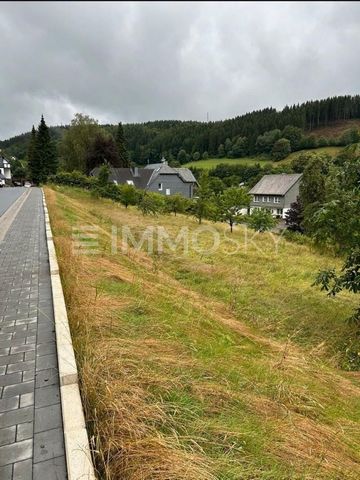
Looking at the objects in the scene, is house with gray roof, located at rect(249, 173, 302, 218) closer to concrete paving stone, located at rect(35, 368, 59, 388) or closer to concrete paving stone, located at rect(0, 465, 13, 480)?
concrete paving stone, located at rect(35, 368, 59, 388)

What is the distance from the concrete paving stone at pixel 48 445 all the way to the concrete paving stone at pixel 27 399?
0.42 meters

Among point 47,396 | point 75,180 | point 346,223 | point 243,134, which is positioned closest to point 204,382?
point 47,396

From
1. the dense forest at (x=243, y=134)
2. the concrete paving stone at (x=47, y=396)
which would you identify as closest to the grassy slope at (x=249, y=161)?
the dense forest at (x=243, y=134)

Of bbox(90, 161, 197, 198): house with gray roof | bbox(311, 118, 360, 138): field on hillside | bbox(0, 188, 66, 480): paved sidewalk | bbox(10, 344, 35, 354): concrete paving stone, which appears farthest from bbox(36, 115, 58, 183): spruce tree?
bbox(311, 118, 360, 138): field on hillside

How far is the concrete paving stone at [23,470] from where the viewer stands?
87.0 inches

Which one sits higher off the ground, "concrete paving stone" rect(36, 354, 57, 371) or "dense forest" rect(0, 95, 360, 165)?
"dense forest" rect(0, 95, 360, 165)

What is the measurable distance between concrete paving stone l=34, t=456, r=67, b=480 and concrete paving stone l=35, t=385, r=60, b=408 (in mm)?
657

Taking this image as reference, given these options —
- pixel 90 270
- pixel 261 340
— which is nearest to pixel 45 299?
pixel 90 270

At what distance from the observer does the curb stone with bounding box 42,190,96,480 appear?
2.21 meters

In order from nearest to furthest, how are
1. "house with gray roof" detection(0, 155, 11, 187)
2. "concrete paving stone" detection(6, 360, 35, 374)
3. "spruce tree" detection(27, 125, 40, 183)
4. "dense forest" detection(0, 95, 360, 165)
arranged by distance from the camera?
"concrete paving stone" detection(6, 360, 35, 374), "spruce tree" detection(27, 125, 40, 183), "house with gray roof" detection(0, 155, 11, 187), "dense forest" detection(0, 95, 360, 165)

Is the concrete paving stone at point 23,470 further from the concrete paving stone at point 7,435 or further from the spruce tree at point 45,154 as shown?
the spruce tree at point 45,154

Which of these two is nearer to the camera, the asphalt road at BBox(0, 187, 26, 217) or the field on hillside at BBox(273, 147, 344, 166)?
the asphalt road at BBox(0, 187, 26, 217)

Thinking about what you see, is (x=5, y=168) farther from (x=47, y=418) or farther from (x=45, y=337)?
(x=47, y=418)

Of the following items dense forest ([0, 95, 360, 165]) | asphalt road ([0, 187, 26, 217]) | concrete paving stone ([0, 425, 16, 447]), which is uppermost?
dense forest ([0, 95, 360, 165])
